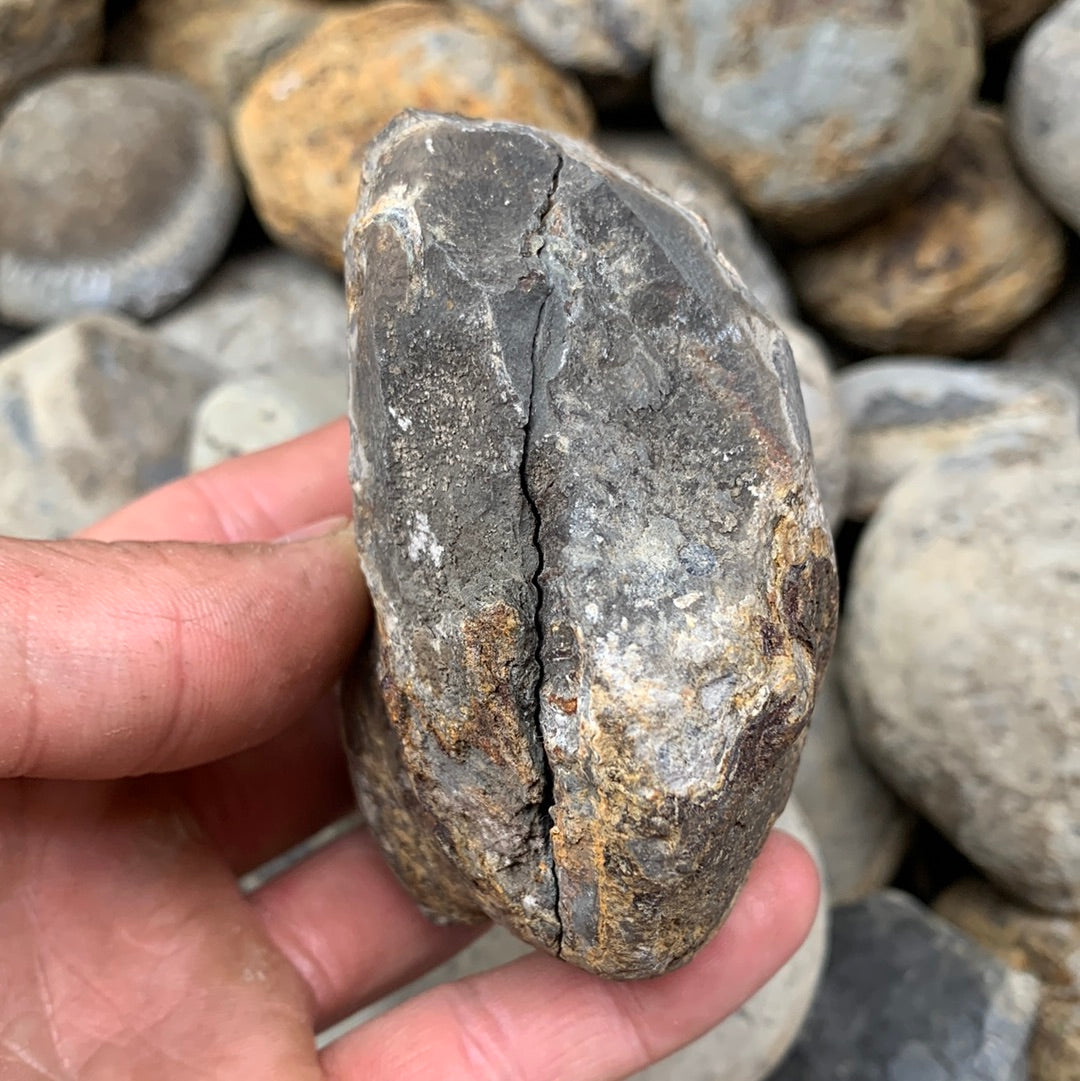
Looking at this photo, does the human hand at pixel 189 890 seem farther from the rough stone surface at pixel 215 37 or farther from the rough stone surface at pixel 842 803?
the rough stone surface at pixel 215 37

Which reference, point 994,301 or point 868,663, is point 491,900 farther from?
point 994,301

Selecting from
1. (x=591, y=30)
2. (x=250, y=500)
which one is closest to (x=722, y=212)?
(x=591, y=30)

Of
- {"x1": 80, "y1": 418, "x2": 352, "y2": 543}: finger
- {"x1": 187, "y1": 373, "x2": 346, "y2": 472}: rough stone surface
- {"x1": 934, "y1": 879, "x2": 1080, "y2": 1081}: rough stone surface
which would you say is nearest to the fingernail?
{"x1": 80, "y1": 418, "x2": 352, "y2": 543}: finger

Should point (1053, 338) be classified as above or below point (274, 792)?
below

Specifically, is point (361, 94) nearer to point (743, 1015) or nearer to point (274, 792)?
point (274, 792)

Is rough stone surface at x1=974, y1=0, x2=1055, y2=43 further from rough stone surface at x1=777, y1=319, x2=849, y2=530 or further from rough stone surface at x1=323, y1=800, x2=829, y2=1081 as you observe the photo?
rough stone surface at x1=323, y1=800, x2=829, y2=1081

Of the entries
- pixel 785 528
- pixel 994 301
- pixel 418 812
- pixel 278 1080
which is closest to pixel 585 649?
pixel 785 528
